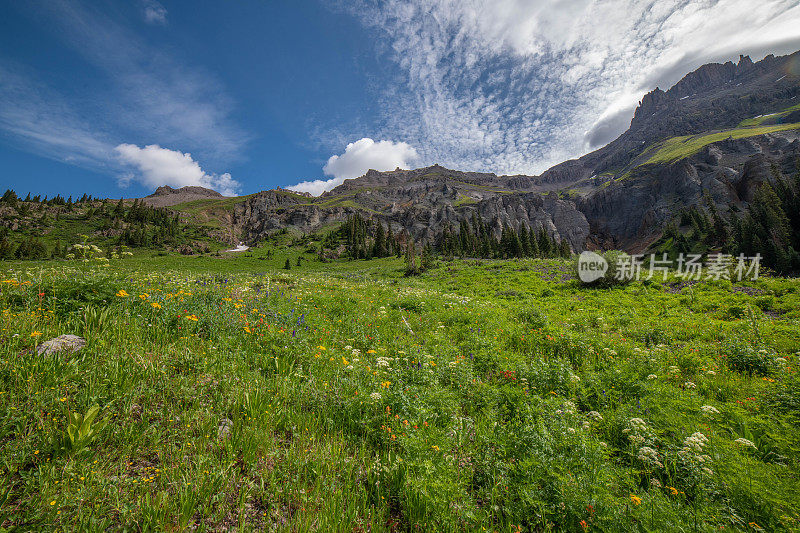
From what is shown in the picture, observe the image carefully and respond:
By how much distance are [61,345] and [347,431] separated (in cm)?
418

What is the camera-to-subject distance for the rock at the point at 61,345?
376 cm

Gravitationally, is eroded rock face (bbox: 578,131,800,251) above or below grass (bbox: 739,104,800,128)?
below

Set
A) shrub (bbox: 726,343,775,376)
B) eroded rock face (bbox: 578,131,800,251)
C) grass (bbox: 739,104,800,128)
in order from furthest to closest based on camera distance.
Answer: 1. grass (bbox: 739,104,800,128)
2. eroded rock face (bbox: 578,131,800,251)
3. shrub (bbox: 726,343,775,376)

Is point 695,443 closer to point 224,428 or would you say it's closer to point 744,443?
point 744,443

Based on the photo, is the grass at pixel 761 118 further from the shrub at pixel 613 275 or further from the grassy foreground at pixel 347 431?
the grassy foreground at pixel 347 431

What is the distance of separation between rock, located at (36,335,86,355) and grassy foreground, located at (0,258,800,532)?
161 mm

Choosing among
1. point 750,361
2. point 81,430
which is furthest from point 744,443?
point 81,430

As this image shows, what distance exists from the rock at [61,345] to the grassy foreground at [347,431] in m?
0.16

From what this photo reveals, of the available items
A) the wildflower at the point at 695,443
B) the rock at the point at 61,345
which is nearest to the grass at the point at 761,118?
the wildflower at the point at 695,443

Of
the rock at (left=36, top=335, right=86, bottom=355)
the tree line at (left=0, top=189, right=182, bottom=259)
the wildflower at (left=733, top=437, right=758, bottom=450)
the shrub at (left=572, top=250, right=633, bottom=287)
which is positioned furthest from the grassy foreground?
the tree line at (left=0, top=189, right=182, bottom=259)

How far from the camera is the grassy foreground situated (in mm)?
2576

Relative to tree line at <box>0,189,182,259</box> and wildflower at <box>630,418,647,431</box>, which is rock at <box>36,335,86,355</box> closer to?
wildflower at <box>630,418,647,431</box>

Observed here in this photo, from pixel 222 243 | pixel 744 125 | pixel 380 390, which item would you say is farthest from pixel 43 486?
pixel 744 125

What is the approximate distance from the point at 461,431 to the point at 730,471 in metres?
3.15
